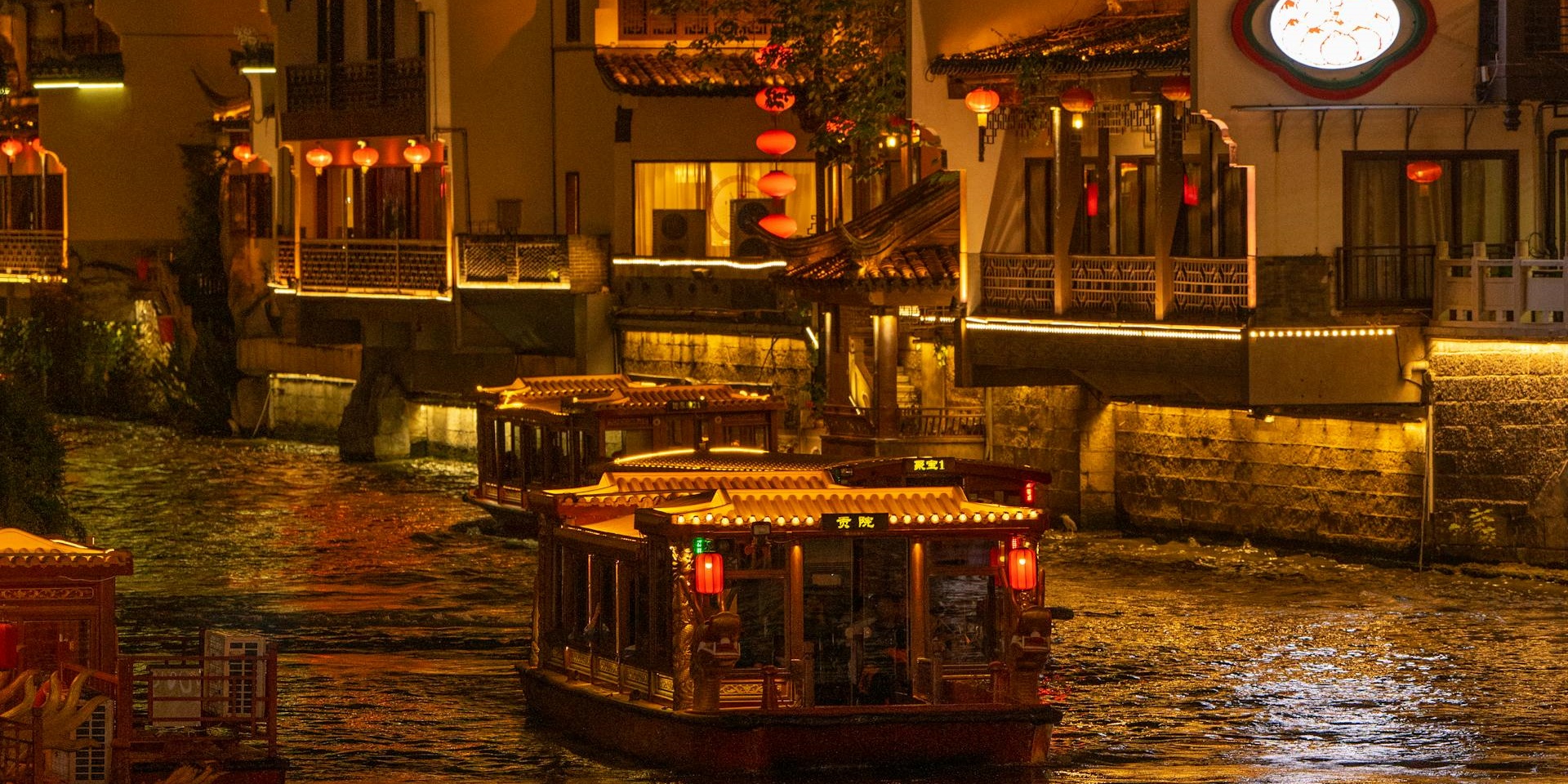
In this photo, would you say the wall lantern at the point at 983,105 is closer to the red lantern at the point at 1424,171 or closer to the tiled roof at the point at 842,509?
the red lantern at the point at 1424,171

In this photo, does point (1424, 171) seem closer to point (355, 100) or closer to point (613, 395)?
point (613, 395)

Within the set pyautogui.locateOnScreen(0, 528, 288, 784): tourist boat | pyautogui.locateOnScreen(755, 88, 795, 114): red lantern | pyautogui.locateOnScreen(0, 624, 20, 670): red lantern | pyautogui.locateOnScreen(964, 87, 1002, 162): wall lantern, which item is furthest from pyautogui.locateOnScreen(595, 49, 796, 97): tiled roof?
pyautogui.locateOnScreen(0, 624, 20, 670): red lantern

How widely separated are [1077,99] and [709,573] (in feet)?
47.2

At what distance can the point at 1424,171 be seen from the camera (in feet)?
96.9

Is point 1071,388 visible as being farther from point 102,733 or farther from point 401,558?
point 102,733

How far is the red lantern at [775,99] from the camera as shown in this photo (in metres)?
36.0

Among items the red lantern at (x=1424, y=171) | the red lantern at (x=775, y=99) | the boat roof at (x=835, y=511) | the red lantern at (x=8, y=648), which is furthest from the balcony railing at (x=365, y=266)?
the red lantern at (x=8, y=648)

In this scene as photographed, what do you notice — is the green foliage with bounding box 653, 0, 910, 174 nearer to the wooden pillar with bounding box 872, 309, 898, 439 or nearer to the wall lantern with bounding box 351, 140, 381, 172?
the wooden pillar with bounding box 872, 309, 898, 439

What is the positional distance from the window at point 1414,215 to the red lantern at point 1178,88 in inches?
78.6

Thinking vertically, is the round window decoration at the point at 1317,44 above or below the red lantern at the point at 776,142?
above

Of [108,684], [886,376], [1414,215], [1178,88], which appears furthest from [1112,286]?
[108,684]

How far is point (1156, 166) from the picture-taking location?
31781mm

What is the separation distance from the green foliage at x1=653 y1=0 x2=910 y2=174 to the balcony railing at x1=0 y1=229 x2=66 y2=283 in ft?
79.1

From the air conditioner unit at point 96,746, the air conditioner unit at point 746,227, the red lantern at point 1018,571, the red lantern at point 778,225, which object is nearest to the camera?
the air conditioner unit at point 96,746
